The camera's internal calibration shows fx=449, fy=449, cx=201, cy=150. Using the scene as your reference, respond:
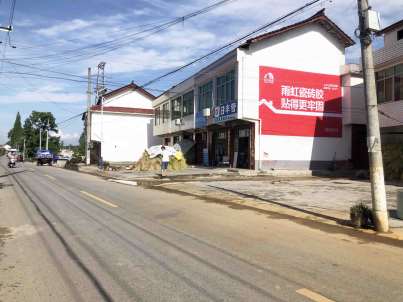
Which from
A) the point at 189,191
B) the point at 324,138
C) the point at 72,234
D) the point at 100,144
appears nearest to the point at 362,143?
the point at 324,138

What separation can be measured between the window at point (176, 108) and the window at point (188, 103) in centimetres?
131

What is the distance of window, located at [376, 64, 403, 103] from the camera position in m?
26.6

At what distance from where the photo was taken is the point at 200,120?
3797 cm

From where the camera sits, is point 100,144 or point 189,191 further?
point 100,144

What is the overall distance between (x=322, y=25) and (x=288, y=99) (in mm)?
6309

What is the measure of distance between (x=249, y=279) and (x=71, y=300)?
7.61 feet

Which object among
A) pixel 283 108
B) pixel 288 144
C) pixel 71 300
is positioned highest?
pixel 283 108

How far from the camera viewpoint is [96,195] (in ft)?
55.8

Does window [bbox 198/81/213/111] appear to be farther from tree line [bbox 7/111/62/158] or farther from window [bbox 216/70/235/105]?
tree line [bbox 7/111/62/158]

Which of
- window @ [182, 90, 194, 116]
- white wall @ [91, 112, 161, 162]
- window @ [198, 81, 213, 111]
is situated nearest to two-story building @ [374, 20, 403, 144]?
window @ [198, 81, 213, 111]

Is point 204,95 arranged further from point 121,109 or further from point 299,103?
point 121,109

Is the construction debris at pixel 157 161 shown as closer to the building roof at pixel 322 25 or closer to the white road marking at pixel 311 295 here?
the building roof at pixel 322 25

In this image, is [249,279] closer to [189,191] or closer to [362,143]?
[189,191]

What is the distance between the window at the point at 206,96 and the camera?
36.3 meters
